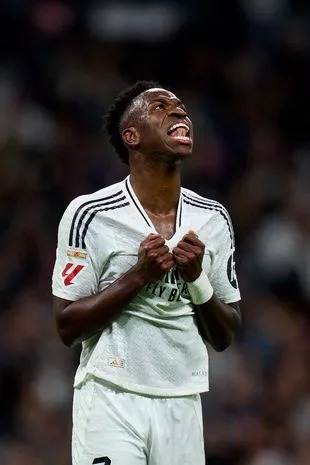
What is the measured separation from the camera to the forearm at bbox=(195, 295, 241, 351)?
167 inches

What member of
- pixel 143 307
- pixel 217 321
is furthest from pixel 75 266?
pixel 217 321

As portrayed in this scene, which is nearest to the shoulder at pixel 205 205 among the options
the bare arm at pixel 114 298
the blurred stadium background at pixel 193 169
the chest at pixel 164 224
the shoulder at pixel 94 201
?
the chest at pixel 164 224

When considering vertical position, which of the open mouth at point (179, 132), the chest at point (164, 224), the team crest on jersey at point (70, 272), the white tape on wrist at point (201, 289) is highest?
the open mouth at point (179, 132)

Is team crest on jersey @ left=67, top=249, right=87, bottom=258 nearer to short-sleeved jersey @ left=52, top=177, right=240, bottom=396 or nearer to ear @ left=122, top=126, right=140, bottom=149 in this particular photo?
short-sleeved jersey @ left=52, top=177, right=240, bottom=396

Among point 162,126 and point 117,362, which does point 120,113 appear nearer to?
point 162,126

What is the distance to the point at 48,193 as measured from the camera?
955 cm

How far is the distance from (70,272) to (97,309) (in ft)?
0.61

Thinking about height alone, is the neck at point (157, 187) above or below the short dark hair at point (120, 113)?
below

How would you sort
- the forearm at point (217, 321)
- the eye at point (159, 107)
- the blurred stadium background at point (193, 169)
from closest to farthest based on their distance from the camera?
the forearm at point (217, 321), the eye at point (159, 107), the blurred stadium background at point (193, 169)

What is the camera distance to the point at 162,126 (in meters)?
4.30

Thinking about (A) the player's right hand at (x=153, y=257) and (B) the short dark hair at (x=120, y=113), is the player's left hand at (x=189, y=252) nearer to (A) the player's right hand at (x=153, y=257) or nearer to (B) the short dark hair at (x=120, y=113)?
(A) the player's right hand at (x=153, y=257)

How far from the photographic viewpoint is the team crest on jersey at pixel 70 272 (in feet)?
13.7

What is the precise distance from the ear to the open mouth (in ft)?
0.45

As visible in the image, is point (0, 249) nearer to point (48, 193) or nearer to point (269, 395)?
point (48, 193)
